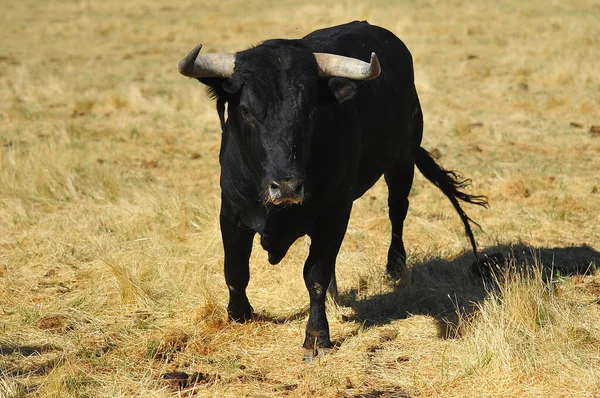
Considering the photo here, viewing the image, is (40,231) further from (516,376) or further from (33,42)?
(33,42)

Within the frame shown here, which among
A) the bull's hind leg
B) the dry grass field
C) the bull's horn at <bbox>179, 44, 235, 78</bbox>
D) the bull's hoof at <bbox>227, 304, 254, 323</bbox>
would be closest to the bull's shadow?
the dry grass field

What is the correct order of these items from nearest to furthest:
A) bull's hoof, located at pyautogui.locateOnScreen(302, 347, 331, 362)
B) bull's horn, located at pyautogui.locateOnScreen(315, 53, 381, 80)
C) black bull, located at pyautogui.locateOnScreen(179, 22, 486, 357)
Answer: black bull, located at pyautogui.locateOnScreen(179, 22, 486, 357) → bull's horn, located at pyautogui.locateOnScreen(315, 53, 381, 80) → bull's hoof, located at pyautogui.locateOnScreen(302, 347, 331, 362)

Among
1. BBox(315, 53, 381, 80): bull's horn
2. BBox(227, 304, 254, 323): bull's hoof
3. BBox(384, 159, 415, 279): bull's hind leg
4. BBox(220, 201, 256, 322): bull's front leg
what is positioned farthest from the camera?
BBox(384, 159, 415, 279): bull's hind leg

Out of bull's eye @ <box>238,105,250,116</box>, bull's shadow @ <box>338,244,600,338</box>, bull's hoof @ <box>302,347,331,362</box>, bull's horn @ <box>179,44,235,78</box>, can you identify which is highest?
bull's horn @ <box>179,44,235,78</box>

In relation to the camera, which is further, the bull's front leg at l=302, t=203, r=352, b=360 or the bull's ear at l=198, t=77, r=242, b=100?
the bull's front leg at l=302, t=203, r=352, b=360

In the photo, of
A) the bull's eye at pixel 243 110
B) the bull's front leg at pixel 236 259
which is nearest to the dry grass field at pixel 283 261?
the bull's front leg at pixel 236 259

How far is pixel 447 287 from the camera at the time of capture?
6602 millimetres

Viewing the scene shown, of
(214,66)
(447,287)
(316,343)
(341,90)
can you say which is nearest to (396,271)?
(447,287)

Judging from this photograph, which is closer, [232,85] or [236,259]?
[232,85]

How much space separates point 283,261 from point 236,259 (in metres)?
1.39

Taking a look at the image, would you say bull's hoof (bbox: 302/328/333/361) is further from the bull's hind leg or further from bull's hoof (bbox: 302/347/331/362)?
the bull's hind leg

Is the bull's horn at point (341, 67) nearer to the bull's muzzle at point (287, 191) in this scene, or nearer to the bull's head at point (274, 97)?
the bull's head at point (274, 97)

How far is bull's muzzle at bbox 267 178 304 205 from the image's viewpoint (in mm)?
4641

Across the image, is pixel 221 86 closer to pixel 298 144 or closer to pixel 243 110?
pixel 243 110
